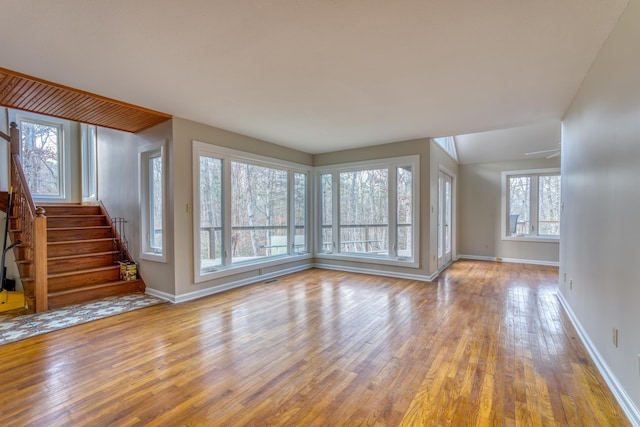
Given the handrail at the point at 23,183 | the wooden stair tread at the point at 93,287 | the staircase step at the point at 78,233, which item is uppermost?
the handrail at the point at 23,183

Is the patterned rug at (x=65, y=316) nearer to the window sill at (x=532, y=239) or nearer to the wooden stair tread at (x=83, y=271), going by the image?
the wooden stair tread at (x=83, y=271)

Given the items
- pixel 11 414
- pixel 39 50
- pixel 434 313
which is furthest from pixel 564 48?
pixel 11 414

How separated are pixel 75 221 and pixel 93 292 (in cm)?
166

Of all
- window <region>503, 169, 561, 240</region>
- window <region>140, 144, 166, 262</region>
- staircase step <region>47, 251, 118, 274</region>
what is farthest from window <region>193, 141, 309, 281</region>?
window <region>503, 169, 561, 240</region>

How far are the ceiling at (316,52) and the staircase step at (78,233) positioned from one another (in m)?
2.68

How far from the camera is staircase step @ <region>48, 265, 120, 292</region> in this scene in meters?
3.91

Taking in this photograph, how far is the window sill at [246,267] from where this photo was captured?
427 cm

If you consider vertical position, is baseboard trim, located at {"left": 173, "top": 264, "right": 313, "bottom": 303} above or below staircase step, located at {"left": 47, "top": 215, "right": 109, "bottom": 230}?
below

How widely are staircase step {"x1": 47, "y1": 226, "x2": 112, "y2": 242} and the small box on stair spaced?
0.90 m

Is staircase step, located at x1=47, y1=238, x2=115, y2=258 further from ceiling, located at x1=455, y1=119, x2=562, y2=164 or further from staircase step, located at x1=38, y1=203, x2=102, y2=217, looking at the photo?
ceiling, located at x1=455, y1=119, x2=562, y2=164

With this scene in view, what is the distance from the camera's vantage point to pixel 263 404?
6.00ft

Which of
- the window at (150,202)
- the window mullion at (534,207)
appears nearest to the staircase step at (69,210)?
the window at (150,202)

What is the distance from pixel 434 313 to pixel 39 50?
4448 millimetres

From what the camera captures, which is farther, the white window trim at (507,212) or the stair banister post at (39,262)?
the white window trim at (507,212)
